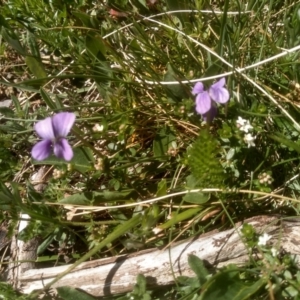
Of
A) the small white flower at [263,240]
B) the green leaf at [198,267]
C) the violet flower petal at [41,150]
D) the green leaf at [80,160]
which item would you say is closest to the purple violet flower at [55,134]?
the violet flower petal at [41,150]

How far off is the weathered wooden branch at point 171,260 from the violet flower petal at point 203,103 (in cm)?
31

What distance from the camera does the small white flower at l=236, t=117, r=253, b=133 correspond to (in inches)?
57.6

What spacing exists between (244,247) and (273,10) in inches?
30.6

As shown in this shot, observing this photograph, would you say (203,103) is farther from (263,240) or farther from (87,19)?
(87,19)

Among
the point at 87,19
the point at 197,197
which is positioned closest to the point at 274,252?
the point at 197,197

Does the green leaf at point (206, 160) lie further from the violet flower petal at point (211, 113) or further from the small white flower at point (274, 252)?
the small white flower at point (274, 252)

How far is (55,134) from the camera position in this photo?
1307 millimetres

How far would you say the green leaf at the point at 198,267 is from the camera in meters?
1.39

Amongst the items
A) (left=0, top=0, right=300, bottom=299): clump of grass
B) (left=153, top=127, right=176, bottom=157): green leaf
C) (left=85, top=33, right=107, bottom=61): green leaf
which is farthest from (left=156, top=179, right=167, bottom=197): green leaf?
(left=85, top=33, right=107, bottom=61): green leaf

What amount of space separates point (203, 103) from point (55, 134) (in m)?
0.37

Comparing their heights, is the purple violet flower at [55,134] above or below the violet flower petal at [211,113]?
above

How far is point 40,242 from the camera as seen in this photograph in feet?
5.55

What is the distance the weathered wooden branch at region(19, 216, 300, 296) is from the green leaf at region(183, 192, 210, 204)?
0.09m

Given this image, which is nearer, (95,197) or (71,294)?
(71,294)
